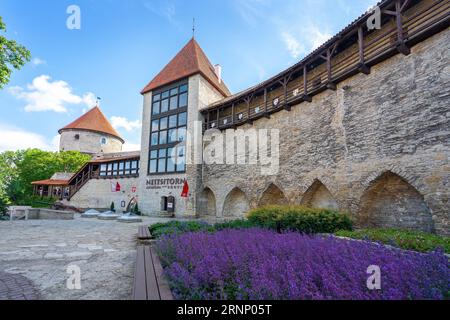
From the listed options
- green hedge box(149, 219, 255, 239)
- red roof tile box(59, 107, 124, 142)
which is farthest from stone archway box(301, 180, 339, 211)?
red roof tile box(59, 107, 124, 142)

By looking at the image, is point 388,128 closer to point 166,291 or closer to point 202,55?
point 166,291

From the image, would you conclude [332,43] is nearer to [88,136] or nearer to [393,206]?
[393,206]

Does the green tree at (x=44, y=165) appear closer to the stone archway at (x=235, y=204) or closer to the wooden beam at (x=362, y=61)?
the stone archway at (x=235, y=204)

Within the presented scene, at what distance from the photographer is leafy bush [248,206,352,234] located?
7.30 meters

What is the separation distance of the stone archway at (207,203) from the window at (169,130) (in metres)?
2.41

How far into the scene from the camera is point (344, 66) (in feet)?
34.2

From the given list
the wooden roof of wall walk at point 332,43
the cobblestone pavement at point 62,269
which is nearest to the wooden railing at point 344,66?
the wooden roof of wall walk at point 332,43

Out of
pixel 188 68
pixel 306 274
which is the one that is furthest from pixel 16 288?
pixel 188 68

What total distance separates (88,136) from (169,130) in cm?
2161

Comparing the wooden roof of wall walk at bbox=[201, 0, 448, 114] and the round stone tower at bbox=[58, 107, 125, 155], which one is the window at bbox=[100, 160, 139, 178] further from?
the round stone tower at bbox=[58, 107, 125, 155]

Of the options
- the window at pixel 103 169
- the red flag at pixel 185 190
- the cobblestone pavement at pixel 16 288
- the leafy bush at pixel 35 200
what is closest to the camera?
the cobblestone pavement at pixel 16 288

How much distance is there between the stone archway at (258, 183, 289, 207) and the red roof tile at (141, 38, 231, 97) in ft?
34.6

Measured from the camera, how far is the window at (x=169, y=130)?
18.3 m

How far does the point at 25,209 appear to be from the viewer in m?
14.9
